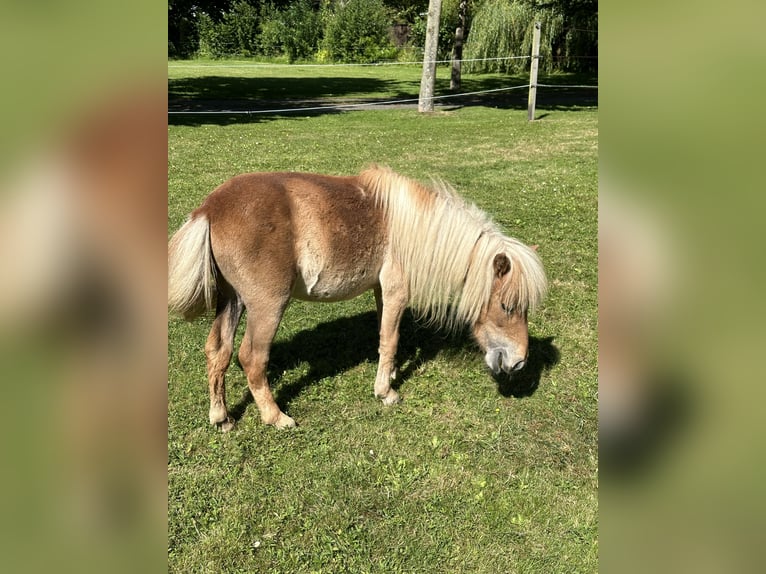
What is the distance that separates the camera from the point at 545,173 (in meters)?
10.8

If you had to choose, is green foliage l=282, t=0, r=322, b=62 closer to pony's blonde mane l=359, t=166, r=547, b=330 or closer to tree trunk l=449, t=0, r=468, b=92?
tree trunk l=449, t=0, r=468, b=92

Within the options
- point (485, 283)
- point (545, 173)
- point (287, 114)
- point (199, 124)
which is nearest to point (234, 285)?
point (485, 283)

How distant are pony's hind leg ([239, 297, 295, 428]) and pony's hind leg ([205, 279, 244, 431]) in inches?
4.4

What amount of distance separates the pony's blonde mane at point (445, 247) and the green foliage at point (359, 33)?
4067cm

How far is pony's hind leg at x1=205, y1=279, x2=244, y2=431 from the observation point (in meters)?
3.59

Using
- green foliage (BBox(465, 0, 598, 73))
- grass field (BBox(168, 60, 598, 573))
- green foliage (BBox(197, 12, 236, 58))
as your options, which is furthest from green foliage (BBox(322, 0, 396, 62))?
grass field (BBox(168, 60, 598, 573))

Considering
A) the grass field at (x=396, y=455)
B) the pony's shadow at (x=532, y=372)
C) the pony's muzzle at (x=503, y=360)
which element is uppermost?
the pony's muzzle at (x=503, y=360)

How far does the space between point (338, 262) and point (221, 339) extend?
3.15 feet

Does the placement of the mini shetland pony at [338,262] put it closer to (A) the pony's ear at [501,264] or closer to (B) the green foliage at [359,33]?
(A) the pony's ear at [501,264]

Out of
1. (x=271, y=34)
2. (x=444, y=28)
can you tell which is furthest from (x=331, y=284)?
(x=271, y=34)

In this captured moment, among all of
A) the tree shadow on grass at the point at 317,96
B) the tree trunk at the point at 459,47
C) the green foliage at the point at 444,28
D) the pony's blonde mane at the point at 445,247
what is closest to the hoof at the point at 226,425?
the pony's blonde mane at the point at 445,247

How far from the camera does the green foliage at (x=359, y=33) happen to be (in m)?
40.9
